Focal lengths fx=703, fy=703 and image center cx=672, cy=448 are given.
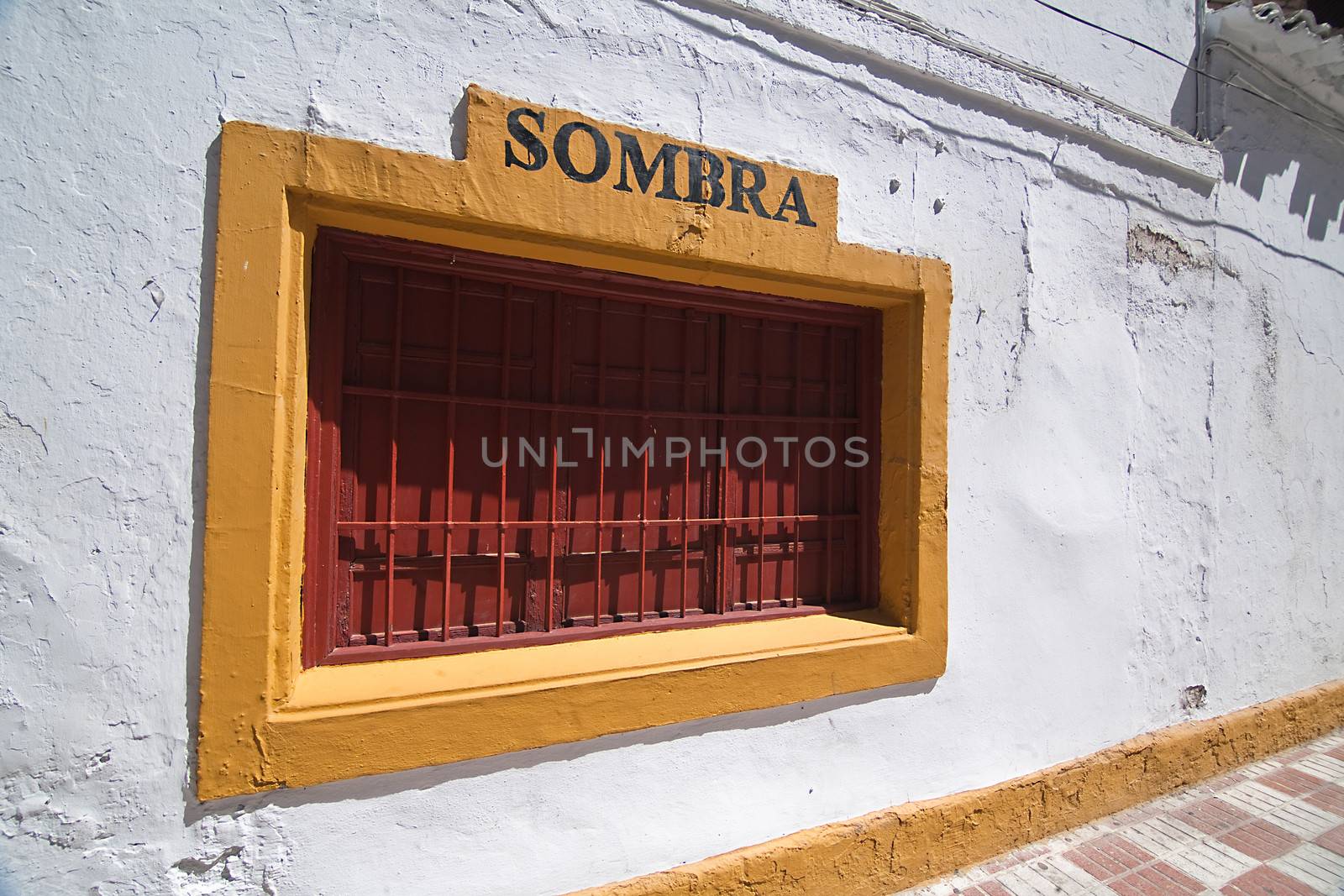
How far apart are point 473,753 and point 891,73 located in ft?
10.1

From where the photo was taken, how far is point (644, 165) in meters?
2.48

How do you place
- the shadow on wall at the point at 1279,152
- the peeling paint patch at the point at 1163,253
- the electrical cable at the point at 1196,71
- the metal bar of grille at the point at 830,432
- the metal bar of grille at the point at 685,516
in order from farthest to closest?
the shadow on wall at the point at 1279,152
the peeling paint patch at the point at 1163,253
the electrical cable at the point at 1196,71
the metal bar of grille at the point at 830,432
the metal bar of grille at the point at 685,516

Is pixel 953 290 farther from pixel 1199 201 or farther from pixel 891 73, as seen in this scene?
pixel 1199 201

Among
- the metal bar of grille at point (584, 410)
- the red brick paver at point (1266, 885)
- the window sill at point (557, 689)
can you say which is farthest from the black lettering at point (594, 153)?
the red brick paver at point (1266, 885)

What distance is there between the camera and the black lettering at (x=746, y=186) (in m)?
2.64

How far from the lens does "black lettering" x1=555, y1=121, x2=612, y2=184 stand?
2.34 m

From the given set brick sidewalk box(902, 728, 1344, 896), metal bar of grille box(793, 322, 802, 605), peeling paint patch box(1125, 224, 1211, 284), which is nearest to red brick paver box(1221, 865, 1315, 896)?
brick sidewalk box(902, 728, 1344, 896)

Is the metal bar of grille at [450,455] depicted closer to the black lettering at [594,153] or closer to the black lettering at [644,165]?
the black lettering at [594,153]

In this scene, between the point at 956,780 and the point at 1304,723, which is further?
the point at 1304,723

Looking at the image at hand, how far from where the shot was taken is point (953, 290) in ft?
10.2

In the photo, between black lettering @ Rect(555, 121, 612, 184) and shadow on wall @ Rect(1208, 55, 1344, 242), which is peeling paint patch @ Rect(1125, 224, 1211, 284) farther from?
black lettering @ Rect(555, 121, 612, 184)

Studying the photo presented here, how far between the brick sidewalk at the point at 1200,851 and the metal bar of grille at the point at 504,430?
2.04 m

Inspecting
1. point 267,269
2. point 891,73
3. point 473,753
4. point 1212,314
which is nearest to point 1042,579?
point 1212,314

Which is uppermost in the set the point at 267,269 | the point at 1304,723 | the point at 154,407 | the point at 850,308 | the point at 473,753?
the point at 850,308
